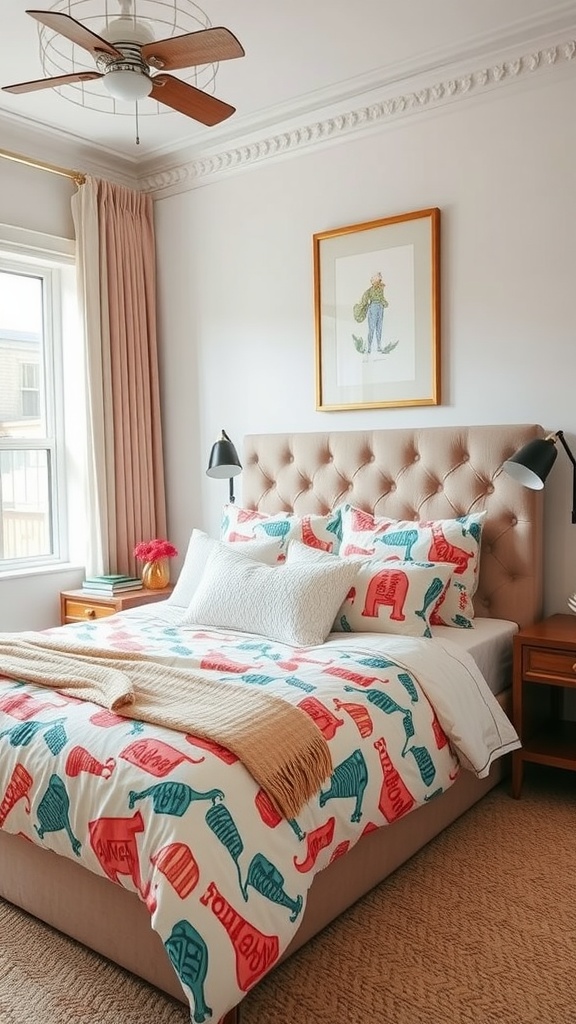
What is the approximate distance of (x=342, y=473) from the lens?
3746 millimetres

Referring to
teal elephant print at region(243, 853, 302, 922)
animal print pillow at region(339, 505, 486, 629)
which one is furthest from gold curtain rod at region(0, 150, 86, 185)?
teal elephant print at region(243, 853, 302, 922)

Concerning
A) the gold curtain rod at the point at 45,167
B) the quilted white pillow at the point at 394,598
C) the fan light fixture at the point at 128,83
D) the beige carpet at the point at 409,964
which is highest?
the gold curtain rod at the point at 45,167

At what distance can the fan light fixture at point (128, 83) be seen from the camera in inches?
95.7

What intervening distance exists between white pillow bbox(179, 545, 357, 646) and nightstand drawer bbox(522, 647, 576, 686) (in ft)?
2.22

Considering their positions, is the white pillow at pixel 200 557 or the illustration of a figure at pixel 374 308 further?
the illustration of a figure at pixel 374 308

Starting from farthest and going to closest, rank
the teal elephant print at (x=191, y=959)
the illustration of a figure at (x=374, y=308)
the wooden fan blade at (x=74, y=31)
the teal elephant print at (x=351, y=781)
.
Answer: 1. the illustration of a figure at (x=374, y=308)
2. the wooden fan blade at (x=74, y=31)
3. the teal elephant print at (x=351, y=781)
4. the teal elephant print at (x=191, y=959)

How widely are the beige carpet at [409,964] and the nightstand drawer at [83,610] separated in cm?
185

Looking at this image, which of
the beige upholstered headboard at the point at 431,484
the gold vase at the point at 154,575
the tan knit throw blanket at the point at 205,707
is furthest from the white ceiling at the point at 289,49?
the tan knit throw blanket at the point at 205,707

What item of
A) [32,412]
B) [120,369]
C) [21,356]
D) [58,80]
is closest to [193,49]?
[58,80]

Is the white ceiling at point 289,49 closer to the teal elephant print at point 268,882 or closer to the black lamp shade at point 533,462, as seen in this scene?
the black lamp shade at point 533,462

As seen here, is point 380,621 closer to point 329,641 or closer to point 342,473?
point 329,641

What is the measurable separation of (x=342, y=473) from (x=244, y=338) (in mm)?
987

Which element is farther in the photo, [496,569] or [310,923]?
[496,569]

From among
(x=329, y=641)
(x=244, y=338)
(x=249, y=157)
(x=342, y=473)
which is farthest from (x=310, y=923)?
(x=249, y=157)
